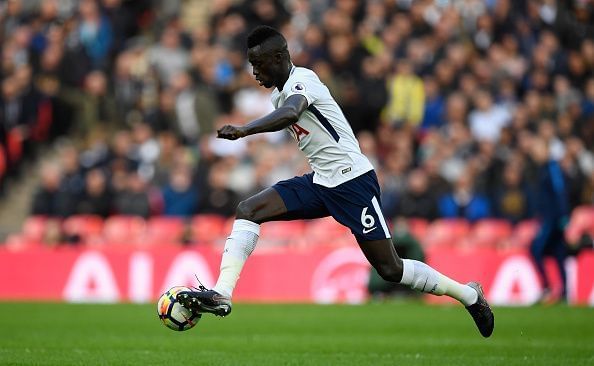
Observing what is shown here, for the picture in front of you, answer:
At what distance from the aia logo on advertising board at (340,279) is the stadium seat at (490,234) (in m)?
2.10

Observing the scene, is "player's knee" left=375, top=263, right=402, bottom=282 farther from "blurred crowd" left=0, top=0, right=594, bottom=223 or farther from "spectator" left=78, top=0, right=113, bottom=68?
"spectator" left=78, top=0, right=113, bottom=68

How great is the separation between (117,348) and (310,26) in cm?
1359

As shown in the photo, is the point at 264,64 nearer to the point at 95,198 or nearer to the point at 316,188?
the point at 316,188

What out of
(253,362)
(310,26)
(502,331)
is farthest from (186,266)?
(253,362)

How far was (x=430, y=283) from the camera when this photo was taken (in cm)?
1016

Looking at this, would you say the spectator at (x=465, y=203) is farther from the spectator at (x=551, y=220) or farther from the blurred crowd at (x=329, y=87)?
the spectator at (x=551, y=220)

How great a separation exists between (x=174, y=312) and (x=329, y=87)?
1366cm

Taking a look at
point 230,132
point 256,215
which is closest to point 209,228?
point 256,215

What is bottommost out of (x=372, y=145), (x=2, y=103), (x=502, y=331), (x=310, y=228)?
(x=502, y=331)

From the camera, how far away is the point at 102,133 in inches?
931

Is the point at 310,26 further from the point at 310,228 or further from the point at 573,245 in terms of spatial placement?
the point at 573,245

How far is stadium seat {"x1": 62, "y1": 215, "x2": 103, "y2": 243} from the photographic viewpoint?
22.0 m

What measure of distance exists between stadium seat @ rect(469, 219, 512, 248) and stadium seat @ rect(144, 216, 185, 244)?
17.3ft

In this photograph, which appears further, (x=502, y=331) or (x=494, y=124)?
(x=494, y=124)
